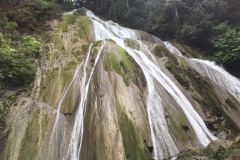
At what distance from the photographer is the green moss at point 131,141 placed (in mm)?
11258

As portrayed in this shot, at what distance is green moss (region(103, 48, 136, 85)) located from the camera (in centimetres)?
1479

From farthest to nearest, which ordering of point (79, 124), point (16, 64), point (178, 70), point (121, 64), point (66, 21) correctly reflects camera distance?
point (66, 21) → point (178, 70) → point (121, 64) → point (16, 64) → point (79, 124)

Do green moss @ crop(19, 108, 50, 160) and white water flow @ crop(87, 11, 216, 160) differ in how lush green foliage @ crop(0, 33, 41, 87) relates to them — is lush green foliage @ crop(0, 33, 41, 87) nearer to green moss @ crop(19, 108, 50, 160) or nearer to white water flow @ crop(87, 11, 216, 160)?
green moss @ crop(19, 108, 50, 160)

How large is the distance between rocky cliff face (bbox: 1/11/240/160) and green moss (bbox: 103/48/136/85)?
0.17ft

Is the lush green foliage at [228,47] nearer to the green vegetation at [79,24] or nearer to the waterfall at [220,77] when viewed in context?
the waterfall at [220,77]

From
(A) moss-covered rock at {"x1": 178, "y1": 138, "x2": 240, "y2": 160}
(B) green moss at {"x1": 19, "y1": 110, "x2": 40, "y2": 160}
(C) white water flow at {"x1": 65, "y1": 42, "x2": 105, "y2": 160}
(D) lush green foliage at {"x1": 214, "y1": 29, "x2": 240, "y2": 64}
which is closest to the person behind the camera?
(A) moss-covered rock at {"x1": 178, "y1": 138, "x2": 240, "y2": 160}

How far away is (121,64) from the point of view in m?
15.3

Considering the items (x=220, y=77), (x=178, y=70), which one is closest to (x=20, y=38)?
(x=178, y=70)

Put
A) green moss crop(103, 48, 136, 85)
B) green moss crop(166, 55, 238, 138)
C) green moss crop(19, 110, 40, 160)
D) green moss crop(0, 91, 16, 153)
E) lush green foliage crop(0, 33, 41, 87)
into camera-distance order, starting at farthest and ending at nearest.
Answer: green moss crop(166, 55, 238, 138) → green moss crop(103, 48, 136, 85) → lush green foliage crop(0, 33, 41, 87) → green moss crop(0, 91, 16, 153) → green moss crop(19, 110, 40, 160)

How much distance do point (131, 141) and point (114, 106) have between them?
1804 millimetres

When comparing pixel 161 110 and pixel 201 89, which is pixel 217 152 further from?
pixel 201 89

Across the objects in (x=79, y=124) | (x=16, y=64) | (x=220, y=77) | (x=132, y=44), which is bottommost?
(x=79, y=124)

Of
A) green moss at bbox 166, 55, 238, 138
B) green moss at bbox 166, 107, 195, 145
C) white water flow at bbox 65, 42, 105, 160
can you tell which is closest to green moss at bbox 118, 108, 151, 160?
white water flow at bbox 65, 42, 105, 160

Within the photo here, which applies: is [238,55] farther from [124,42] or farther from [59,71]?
[59,71]
